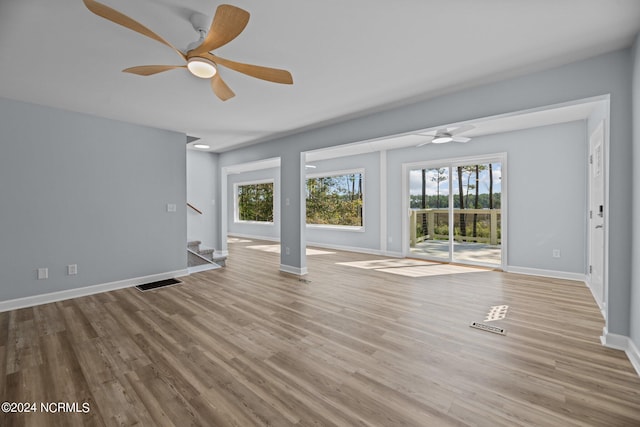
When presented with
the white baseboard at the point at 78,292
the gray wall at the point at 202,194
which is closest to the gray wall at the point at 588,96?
the white baseboard at the point at 78,292

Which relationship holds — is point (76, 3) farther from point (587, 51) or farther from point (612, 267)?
point (612, 267)

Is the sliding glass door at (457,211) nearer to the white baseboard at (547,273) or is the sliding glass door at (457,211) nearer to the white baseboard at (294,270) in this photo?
the white baseboard at (547,273)

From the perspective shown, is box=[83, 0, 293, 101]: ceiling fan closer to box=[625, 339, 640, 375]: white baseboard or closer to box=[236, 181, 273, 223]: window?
box=[625, 339, 640, 375]: white baseboard

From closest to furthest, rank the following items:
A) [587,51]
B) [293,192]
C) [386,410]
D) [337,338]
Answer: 1. [386,410]
2. [587,51]
3. [337,338]
4. [293,192]

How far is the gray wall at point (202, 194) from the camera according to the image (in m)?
6.51

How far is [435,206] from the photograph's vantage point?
6.12 metres

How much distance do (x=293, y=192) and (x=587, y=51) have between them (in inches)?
160

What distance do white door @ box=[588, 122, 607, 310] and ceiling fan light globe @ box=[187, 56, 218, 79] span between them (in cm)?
436

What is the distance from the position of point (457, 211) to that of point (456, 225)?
0.30 meters

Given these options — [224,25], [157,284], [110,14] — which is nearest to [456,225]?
[224,25]

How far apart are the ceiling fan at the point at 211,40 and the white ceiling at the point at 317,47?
0.58 ft

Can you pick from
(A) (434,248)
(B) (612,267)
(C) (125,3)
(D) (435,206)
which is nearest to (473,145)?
(D) (435,206)

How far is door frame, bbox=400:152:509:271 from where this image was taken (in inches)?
202

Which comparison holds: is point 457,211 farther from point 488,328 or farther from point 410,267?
point 488,328
